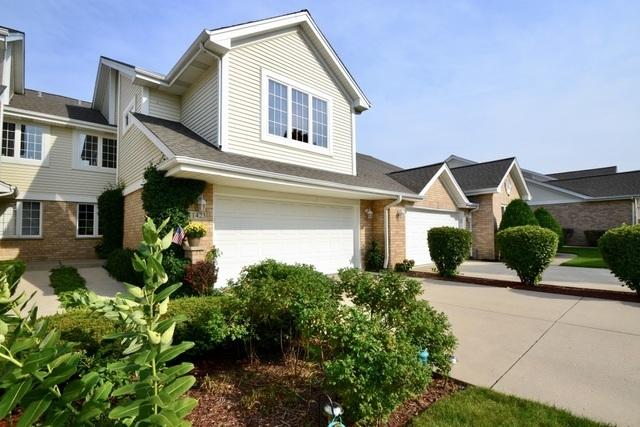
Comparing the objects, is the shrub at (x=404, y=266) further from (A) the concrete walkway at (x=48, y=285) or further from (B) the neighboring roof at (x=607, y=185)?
(B) the neighboring roof at (x=607, y=185)

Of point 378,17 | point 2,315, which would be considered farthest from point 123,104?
point 2,315

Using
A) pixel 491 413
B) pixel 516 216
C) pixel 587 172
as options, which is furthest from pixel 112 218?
pixel 587 172

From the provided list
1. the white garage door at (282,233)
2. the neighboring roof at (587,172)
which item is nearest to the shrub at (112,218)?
the white garage door at (282,233)

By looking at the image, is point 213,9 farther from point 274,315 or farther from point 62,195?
point 62,195

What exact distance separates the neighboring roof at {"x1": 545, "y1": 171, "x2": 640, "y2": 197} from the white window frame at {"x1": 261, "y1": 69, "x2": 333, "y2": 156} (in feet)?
72.1

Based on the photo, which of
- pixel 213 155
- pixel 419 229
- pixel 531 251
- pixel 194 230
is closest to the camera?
pixel 194 230

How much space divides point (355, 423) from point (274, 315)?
5.09 feet

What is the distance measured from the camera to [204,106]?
32.4 ft

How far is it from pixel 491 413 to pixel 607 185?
93.7 feet

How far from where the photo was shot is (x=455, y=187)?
594 inches

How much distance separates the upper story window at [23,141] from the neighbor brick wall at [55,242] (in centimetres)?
213

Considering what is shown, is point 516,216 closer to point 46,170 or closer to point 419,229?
point 419,229

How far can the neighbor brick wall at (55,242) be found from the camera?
12516mm

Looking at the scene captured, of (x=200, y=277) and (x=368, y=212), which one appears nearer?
(x=200, y=277)
